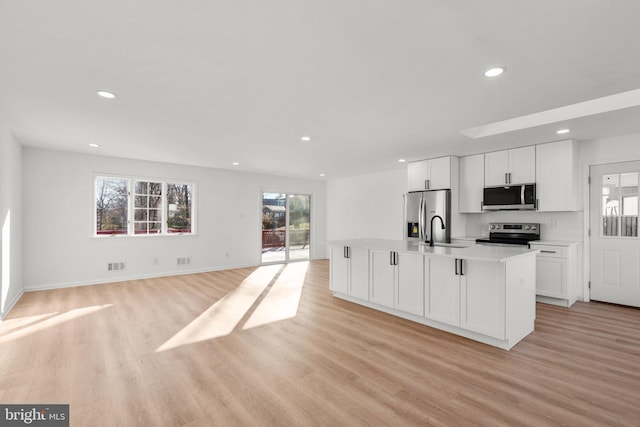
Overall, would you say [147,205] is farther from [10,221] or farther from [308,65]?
[308,65]

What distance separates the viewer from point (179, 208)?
22.1 feet

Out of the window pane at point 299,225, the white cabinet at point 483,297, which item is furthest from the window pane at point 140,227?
the white cabinet at point 483,297

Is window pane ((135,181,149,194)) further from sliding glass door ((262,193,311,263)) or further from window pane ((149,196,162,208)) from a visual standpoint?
sliding glass door ((262,193,311,263))

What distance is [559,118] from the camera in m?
3.66

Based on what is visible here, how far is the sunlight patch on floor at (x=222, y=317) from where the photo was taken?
125 inches

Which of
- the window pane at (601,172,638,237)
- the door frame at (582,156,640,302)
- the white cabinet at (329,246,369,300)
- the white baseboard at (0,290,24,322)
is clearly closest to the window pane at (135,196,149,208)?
the white baseboard at (0,290,24,322)

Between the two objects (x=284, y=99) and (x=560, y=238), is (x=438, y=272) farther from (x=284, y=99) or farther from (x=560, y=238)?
(x=560, y=238)

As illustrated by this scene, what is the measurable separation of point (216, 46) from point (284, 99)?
989 millimetres

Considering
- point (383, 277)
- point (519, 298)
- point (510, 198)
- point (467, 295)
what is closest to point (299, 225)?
point (383, 277)

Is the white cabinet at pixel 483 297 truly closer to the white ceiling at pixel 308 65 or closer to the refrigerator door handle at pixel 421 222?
the white ceiling at pixel 308 65

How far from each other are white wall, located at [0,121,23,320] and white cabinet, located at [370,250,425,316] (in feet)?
14.9

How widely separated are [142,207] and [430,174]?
5740 mm

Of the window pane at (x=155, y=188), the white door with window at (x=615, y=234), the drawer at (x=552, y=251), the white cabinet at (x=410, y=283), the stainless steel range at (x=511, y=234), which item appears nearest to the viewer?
the white cabinet at (x=410, y=283)

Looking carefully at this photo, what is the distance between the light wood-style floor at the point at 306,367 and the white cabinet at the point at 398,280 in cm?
21
